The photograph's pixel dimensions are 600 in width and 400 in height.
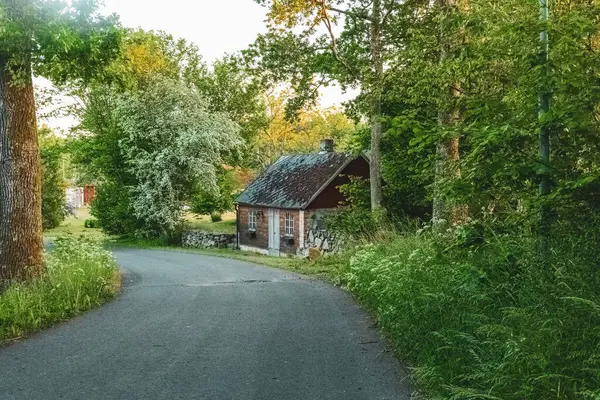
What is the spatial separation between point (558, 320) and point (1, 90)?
410 inches

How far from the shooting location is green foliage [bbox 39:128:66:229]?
3844 cm

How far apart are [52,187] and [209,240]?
14236 millimetres

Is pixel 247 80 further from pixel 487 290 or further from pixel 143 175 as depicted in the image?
pixel 487 290

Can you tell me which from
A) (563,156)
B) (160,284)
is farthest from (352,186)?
(563,156)

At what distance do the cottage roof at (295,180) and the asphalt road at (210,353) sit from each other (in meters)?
17.7

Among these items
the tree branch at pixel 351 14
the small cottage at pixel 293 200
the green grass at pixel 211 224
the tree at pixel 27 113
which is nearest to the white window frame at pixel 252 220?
the small cottage at pixel 293 200

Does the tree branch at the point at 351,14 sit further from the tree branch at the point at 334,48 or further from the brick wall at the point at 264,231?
the brick wall at the point at 264,231

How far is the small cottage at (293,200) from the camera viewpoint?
29.4m

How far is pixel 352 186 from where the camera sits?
2305 centimetres

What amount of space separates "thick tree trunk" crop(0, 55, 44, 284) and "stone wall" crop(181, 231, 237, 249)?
74.5 feet

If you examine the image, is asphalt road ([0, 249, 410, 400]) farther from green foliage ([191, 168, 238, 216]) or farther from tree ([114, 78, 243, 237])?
green foliage ([191, 168, 238, 216])

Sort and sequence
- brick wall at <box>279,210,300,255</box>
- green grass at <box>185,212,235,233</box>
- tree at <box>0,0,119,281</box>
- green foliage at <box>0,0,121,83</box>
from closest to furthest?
green foliage at <box>0,0,121,83</box>
tree at <box>0,0,119,281</box>
brick wall at <box>279,210,300,255</box>
green grass at <box>185,212,235,233</box>

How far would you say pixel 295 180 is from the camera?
106ft

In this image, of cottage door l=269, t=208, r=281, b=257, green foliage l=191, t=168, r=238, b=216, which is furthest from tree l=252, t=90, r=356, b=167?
cottage door l=269, t=208, r=281, b=257
